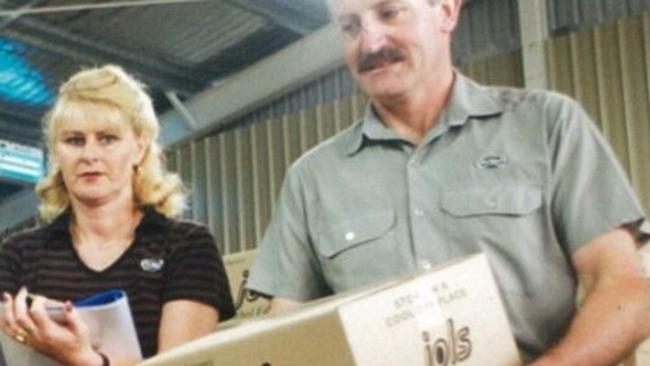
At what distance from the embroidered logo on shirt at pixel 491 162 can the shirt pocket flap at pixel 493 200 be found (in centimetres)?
4

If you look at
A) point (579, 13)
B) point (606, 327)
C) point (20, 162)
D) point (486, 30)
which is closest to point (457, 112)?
point (606, 327)

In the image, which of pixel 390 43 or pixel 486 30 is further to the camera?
pixel 486 30

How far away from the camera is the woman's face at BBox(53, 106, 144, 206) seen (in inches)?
75.9

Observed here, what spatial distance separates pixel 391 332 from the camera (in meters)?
1.12

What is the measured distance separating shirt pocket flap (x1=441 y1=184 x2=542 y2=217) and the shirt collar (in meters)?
0.13

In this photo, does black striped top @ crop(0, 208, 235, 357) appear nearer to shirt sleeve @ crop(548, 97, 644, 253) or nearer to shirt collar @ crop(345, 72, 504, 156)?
shirt collar @ crop(345, 72, 504, 156)

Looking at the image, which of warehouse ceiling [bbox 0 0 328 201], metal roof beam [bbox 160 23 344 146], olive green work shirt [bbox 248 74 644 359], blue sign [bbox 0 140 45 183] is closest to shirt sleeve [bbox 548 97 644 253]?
olive green work shirt [bbox 248 74 644 359]

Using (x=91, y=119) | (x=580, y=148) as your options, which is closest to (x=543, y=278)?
(x=580, y=148)

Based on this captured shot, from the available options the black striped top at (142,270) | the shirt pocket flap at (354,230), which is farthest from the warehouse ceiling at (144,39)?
the shirt pocket flap at (354,230)

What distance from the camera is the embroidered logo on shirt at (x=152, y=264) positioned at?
6.22ft

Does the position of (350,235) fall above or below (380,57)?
below

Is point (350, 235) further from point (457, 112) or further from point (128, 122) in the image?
point (128, 122)

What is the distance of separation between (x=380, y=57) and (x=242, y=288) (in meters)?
1.31

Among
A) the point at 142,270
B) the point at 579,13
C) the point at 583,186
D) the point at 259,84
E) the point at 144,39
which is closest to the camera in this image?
the point at 583,186
